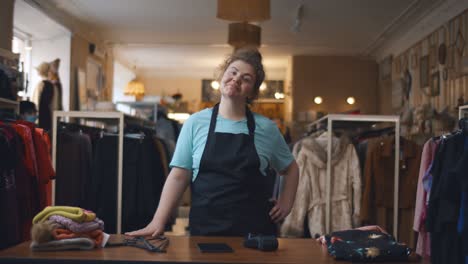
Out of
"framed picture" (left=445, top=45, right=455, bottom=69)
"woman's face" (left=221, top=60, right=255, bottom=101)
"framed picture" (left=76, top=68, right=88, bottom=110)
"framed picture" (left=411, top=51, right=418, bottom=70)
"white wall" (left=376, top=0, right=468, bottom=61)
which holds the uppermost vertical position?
"white wall" (left=376, top=0, right=468, bottom=61)

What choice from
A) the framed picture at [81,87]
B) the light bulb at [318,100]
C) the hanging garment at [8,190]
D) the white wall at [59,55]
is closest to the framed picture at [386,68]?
the light bulb at [318,100]

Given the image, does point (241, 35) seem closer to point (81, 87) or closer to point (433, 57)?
point (433, 57)

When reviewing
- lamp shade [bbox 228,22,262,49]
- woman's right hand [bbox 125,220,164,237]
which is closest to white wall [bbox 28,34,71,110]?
lamp shade [bbox 228,22,262,49]

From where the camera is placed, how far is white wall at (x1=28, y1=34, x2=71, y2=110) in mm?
9242

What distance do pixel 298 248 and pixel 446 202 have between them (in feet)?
7.16

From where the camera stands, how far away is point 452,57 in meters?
7.53

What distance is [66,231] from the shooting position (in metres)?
1.86

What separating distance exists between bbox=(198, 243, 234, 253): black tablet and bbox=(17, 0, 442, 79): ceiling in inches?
253

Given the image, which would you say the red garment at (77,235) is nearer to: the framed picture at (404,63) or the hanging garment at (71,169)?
the hanging garment at (71,169)

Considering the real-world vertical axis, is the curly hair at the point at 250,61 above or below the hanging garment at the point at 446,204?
above

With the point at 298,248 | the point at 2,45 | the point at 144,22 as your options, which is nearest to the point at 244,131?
the point at 298,248

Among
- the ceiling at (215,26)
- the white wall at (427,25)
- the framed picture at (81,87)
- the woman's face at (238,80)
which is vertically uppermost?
the ceiling at (215,26)

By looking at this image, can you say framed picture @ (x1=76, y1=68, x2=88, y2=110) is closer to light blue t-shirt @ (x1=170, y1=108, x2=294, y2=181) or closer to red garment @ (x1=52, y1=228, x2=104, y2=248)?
light blue t-shirt @ (x1=170, y1=108, x2=294, y2=181)

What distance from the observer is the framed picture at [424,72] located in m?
8.57
